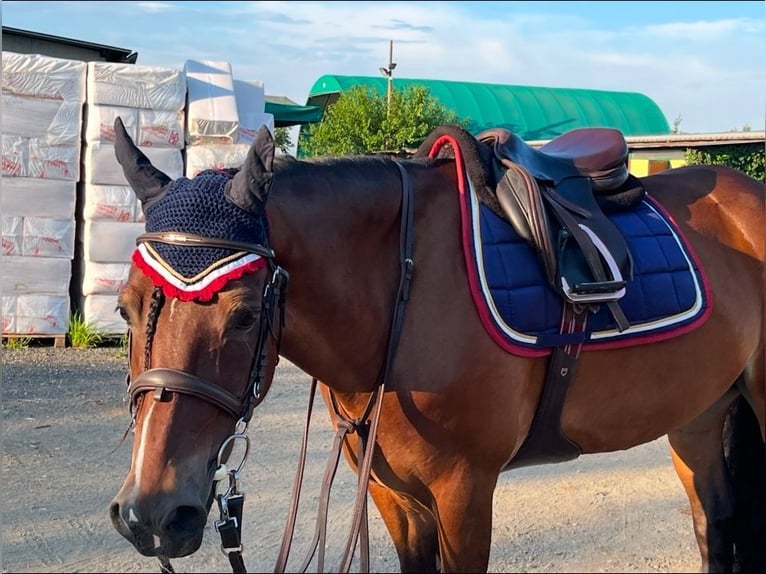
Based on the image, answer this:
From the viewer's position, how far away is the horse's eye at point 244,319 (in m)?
1.52

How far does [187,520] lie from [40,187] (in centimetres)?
628

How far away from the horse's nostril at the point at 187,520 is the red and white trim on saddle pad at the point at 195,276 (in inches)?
16.6

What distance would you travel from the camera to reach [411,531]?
7.47ft

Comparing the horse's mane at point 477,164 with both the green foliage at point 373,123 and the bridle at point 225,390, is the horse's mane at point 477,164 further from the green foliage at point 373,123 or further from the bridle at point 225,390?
the green foliage at point 373,123

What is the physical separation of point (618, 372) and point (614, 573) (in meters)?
1.53

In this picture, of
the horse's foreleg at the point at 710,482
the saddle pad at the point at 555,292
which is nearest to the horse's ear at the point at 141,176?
the saddle pad at the point at 555,292

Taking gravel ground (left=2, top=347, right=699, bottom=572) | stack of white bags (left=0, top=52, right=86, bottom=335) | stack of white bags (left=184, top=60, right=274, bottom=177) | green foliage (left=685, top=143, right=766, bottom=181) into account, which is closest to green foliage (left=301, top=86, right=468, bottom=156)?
green foliage (left=685, top=143, right=766, bottom=181)

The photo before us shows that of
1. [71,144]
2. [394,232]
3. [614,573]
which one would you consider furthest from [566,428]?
[71,144]

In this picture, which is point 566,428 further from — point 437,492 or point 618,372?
point 437,492

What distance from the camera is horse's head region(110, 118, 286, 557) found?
57.3 inches

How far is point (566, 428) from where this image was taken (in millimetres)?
2133

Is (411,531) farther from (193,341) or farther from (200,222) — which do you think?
(200,222)

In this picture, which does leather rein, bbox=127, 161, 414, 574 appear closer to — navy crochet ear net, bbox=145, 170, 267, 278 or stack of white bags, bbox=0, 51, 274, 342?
navy crochet ear net, bbox=145, 170, 267, 278

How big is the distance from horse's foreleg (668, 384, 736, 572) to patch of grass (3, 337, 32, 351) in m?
6.07
